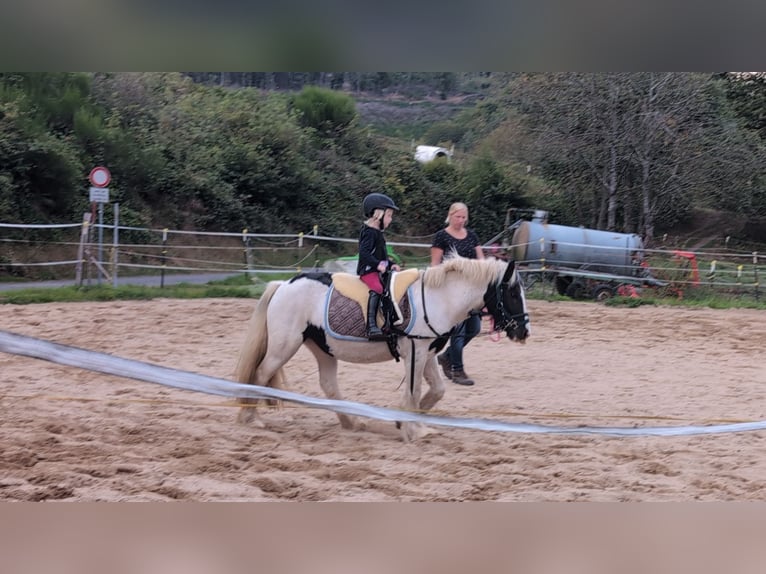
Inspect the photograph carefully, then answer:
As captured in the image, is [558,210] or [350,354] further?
[558,210]

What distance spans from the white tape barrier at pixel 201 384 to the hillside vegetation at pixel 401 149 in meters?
8.85

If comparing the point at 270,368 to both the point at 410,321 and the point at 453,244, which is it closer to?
the point at 410,321

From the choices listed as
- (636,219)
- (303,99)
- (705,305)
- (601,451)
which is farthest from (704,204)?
(601,451)

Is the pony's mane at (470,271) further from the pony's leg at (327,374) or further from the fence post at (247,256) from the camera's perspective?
the fence post at (247,256)

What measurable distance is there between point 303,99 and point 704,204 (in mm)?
7642

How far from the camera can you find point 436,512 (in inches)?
135

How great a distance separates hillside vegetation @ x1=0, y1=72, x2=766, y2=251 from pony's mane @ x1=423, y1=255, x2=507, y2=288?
27.3 ft

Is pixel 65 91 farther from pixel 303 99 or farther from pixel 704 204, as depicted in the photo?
pixel 704 204

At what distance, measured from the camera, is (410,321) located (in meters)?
4.39

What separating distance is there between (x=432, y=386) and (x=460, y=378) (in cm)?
150

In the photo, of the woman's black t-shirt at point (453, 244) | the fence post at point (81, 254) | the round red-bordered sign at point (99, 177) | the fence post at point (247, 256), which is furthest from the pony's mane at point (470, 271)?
the fence post at point (247, 256)

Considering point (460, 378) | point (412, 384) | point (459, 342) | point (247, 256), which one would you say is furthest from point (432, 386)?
point (247, 256)

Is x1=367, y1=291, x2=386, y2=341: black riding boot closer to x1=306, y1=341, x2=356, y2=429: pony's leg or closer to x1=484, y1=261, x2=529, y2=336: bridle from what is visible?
x1=306, y1=341, x2=356, y2=429: pony's leg

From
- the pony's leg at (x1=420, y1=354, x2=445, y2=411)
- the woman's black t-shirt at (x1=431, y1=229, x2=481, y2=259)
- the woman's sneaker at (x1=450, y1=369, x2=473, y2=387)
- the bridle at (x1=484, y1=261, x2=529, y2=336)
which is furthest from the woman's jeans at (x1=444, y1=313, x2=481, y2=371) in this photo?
the bridle at (x1=484, y1=261, x2=529, y2=336)
